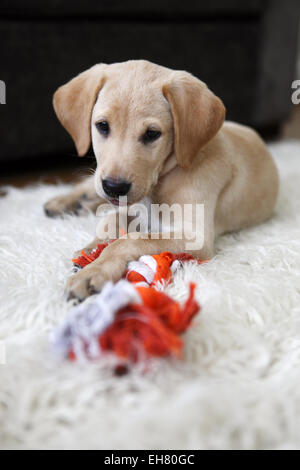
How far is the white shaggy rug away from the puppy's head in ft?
1.31

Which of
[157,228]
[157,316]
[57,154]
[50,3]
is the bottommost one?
[57,154]

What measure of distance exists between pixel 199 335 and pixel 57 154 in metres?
3.20

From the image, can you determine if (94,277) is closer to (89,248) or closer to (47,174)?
(89,248)

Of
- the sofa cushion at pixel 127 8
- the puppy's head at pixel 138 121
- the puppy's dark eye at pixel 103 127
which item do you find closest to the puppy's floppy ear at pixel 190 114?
the puppy's head at pixel 138 121

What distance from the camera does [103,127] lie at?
1.85 metres

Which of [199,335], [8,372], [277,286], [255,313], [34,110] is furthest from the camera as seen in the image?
[34,110]

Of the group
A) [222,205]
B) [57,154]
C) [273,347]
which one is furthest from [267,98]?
[273,347]

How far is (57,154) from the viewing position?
13.7ft

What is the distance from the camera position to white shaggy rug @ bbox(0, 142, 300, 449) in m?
1.02

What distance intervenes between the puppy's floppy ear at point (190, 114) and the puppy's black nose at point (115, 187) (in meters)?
0.29

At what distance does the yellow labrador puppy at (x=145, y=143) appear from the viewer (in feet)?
5.62

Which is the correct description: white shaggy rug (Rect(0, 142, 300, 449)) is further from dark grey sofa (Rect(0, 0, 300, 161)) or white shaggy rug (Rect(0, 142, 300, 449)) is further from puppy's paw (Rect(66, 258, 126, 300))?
dark grey sofa (Rect(0, 0, 300, 161))

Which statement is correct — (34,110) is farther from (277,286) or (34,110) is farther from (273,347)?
(273,347)

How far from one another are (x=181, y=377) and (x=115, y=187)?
79 cm
